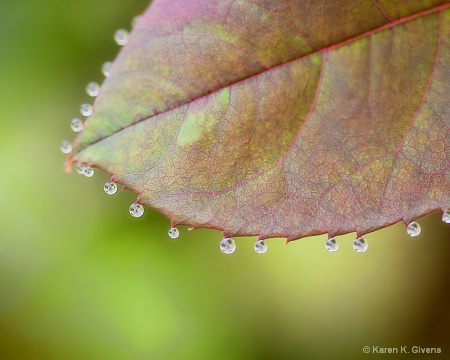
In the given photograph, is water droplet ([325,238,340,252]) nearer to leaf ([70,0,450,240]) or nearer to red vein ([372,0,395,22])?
leaf ([70,0,450,240])

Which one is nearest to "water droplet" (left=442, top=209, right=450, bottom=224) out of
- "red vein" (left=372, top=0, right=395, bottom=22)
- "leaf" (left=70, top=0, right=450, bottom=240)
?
"leaf" (left=70, top=0, right=450, bottom=240)

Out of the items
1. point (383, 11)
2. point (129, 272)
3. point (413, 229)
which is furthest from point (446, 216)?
point (129, 272)

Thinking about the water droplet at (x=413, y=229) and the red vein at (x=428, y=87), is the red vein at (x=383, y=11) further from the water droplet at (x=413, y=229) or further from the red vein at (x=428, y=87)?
the water droplet at (x=413, y=229)

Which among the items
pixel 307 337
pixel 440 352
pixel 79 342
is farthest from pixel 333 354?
Result: pixel 79 342

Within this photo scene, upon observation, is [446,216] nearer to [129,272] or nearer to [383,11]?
[383,11]

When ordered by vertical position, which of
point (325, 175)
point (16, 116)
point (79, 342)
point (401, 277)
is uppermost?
point (16, 116)

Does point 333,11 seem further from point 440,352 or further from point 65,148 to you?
point 440,352

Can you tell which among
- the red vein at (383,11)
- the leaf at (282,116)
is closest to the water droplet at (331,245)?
the leaf at (282,116)

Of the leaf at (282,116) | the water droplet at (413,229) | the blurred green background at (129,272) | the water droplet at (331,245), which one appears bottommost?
the water droplet at (331,245)
